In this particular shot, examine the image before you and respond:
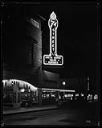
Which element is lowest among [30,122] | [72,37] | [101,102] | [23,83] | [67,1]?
[30,122]

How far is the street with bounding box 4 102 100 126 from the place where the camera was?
5.88 m

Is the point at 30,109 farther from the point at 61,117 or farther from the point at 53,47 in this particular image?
the point at 53,47

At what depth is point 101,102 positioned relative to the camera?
5.90 metres

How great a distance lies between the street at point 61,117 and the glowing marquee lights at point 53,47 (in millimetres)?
916

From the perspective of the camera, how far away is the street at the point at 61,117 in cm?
588

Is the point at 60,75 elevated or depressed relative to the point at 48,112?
elevated

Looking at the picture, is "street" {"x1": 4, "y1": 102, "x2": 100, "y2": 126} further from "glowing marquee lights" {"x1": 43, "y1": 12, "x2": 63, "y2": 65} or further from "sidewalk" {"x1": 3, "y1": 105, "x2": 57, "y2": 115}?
"glowing marquee lights" {"x1": 43, "y1": 12, "x2": 63, "y2": 65}

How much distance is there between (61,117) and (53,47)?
1363mm

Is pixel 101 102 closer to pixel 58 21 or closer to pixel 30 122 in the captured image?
pixel 30 122

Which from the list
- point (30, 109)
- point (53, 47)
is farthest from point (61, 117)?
point (53, 47)

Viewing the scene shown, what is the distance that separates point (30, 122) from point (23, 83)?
75cm

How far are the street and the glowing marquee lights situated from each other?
916mm

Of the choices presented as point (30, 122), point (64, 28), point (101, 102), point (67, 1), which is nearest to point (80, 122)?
point (101, 102)

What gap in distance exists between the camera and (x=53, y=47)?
241 inches
